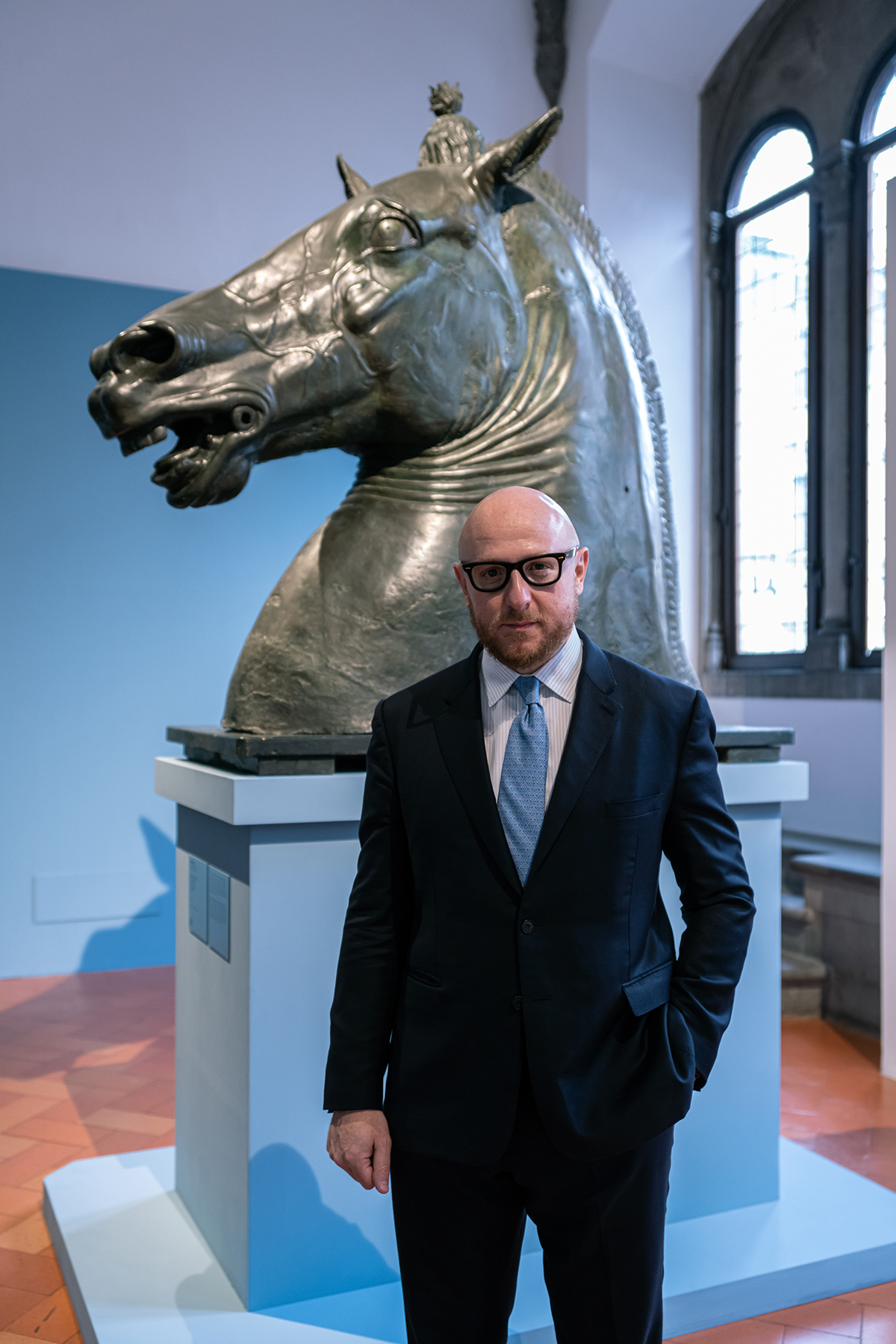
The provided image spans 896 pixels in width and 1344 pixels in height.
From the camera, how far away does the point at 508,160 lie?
2.18m

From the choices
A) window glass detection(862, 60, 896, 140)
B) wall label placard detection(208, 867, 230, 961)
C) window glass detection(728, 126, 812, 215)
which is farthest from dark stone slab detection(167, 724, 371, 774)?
window glass detection(728, 126, 812, 215)

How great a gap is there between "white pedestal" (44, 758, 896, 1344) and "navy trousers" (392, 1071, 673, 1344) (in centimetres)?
59

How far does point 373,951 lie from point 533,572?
52 centimetres

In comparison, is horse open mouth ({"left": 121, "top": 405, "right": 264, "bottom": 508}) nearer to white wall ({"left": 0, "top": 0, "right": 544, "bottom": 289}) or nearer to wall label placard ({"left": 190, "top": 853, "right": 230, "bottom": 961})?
wall label placard ({"left": 190, "top": 853, "right": 230, "bottom": 961})

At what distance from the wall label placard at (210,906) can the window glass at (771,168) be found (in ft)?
20.7

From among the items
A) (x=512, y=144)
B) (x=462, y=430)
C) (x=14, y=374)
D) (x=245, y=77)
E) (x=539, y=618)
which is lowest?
(x=539, y=618)

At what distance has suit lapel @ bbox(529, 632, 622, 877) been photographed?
130cm

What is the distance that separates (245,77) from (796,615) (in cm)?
452

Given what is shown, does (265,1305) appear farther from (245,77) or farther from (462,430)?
(245,77)

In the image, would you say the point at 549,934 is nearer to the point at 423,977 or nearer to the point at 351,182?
the point at 423,977

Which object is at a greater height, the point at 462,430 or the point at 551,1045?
the point at 462,430

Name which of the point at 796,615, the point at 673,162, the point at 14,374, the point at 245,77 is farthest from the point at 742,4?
the point at 14,374

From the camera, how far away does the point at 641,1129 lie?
50.3 inches

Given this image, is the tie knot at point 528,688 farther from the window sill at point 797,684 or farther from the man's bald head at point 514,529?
the window sill at point 797,684
